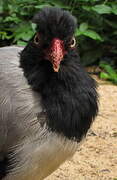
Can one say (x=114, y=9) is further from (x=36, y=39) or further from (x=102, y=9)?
(x=36, y=39)

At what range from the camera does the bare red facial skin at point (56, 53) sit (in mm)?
3258

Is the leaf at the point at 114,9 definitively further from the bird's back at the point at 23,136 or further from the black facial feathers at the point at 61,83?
the bird's back at the point at 23,136

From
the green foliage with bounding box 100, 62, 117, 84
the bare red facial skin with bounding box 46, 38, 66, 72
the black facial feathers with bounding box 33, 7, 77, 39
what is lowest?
the green foliage with bounding box 100, 62, 117, 84

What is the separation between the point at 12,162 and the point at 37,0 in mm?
3451

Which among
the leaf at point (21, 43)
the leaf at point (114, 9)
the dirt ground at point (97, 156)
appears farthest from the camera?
the leaf at point (114, 9)

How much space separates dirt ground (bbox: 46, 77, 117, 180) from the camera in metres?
4.43

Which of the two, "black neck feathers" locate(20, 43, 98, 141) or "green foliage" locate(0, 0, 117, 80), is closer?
"black neck feathers" locate(20, 43, 98, 141)

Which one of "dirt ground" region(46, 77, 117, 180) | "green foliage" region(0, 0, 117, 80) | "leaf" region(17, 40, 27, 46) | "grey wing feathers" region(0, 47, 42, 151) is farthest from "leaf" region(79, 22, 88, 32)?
"grey wing feathers" region(0, 47, 42, 151)

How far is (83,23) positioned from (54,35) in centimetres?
351

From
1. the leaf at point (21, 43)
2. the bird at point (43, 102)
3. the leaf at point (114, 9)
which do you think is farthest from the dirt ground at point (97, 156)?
the leaf at point (114, 9)

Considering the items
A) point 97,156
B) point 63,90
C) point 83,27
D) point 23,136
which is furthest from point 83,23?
point 23,136

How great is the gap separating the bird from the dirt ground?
907 mm

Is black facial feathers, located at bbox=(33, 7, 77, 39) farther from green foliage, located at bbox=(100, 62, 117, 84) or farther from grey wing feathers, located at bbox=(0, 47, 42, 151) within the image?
green foliage, located at bbox=(100, 62, 117, 84)

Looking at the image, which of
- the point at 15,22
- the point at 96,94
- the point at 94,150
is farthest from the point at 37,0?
the point at 96,94
